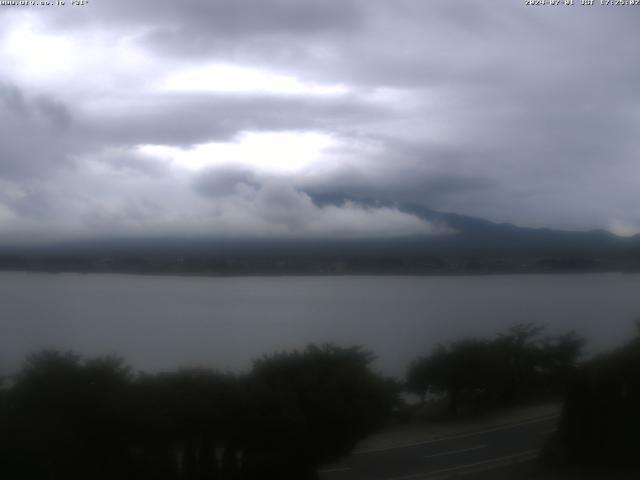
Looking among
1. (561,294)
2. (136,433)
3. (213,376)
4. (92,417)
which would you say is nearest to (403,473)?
(213,376)

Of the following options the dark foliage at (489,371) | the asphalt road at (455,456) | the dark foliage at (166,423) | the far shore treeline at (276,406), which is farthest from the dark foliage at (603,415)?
the dark foliage at (166,423)

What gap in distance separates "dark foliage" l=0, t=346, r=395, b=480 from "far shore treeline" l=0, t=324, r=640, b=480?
0.04 feet

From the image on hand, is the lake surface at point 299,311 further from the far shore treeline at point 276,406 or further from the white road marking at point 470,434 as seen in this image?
the white road marking at point 470,434

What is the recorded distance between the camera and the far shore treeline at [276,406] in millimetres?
7527

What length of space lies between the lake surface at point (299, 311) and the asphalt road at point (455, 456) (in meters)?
1.48

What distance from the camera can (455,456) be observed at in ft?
27.5

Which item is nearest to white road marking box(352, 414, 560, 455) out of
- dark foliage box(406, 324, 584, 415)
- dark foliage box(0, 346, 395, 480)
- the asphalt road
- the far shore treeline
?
the asphalt road

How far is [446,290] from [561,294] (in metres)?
2.01

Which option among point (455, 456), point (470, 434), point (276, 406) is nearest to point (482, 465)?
point (455, 456)

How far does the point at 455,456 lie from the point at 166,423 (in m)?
3.75

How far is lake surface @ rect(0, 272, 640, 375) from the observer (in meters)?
9.35

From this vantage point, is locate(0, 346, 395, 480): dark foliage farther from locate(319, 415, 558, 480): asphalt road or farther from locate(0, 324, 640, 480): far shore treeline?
locate(319, 415, 558, 480): asphalt road

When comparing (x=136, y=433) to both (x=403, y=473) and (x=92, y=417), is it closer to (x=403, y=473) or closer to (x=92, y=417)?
(x=92, y=417)

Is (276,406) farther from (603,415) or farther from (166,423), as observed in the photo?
(603,415)
